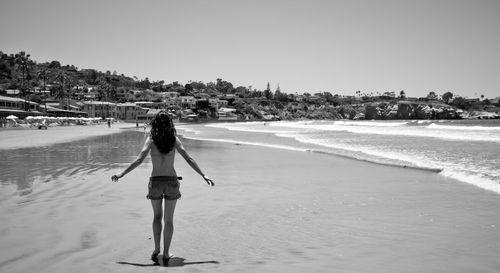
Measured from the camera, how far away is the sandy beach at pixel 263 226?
483 centimetres

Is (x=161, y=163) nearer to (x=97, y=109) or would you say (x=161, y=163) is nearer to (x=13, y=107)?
(x=13, y=107)

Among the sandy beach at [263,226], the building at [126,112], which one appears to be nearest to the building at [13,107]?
the building at [126,112]

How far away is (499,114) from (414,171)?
723 feet

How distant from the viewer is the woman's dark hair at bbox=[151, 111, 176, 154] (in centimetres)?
502

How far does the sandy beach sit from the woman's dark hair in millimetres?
1427

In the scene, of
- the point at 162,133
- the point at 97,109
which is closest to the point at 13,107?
the point at 97,109

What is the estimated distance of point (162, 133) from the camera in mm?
5016

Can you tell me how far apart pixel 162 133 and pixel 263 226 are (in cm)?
253

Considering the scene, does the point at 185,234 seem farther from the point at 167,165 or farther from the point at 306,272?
the point at 306,272

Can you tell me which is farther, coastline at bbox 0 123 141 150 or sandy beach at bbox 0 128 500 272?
coastline at bbox 0 123 141 150

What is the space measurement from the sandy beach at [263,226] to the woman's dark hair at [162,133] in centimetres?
143

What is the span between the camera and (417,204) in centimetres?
817

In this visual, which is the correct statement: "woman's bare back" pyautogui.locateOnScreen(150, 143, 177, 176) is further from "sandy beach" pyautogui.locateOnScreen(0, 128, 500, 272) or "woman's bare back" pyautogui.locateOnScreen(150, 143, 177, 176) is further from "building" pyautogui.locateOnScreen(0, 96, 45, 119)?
"building" pyautogui.locateOnScreen(0, 96, 45, 119)

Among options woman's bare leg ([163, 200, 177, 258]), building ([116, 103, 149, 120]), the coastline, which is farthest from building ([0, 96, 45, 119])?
woman's bare leg ([163, 200, 177, 258])
